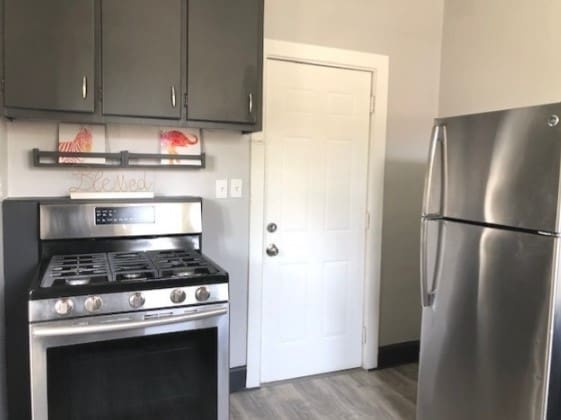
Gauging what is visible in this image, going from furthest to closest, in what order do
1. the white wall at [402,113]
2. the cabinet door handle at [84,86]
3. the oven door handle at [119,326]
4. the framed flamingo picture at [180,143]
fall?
the white wall at [402,113]
the framed flamingo picture at [180,143]
the cabinet door handle at [84,86]
the oven door handle at [119,326]

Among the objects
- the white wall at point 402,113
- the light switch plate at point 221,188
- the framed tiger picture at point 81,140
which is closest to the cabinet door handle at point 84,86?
the framed tiger picture at point 81,140

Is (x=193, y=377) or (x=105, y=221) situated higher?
(x=105, y=221)

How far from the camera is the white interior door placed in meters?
2.94

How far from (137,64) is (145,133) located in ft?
1.41

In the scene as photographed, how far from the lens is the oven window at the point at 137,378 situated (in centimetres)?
174

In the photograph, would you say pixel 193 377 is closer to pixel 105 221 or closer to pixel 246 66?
pixel 105 221

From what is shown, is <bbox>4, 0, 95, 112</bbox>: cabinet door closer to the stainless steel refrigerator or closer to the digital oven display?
the digital oven display

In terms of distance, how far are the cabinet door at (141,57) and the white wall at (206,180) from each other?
30 cm

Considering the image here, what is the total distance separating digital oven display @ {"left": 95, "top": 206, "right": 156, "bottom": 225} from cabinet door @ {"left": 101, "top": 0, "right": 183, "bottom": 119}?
1.56 feet

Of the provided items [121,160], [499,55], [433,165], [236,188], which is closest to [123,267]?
[121,160]

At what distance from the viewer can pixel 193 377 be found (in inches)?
76.7

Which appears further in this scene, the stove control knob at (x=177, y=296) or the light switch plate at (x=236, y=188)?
the light switch plate at (x=236, y=188)

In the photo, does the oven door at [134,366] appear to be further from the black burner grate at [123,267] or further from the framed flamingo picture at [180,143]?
the framed flamingo picture at [180,143]

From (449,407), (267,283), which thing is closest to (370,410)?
(449,407)
